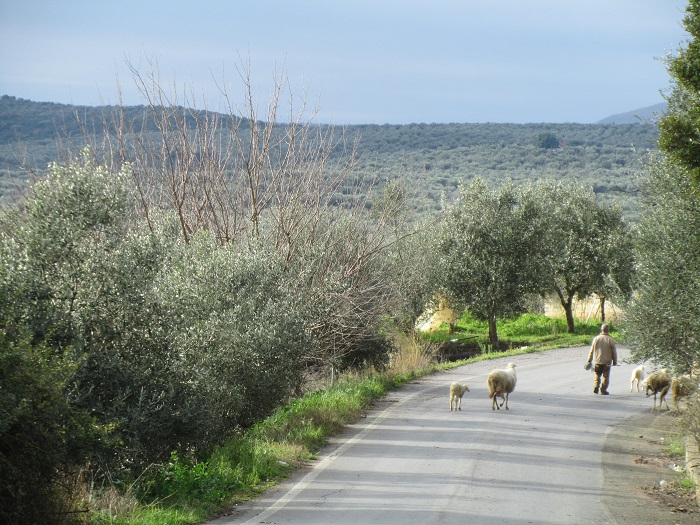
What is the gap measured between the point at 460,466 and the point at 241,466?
137 inches

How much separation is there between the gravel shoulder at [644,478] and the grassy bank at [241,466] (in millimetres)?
4713

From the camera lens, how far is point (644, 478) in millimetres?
12602

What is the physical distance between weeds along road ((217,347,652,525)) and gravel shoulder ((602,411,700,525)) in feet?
0.71

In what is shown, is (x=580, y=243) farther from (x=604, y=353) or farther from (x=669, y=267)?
(x=669, y=267)

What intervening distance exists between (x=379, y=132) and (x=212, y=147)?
84505 mm

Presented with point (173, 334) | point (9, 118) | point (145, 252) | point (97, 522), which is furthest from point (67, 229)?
point (9, 118)

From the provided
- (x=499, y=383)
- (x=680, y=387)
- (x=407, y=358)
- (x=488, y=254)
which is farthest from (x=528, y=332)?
(x=680, y=387)

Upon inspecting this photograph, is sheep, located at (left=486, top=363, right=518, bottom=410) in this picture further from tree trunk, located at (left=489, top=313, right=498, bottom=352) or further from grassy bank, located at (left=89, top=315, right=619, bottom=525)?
tree trunk, located at (left=489, top=313, right=498, bottom=352)

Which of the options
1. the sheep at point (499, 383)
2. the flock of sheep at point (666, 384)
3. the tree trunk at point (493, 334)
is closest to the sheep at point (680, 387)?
the flock of sheep at point (666, 384)

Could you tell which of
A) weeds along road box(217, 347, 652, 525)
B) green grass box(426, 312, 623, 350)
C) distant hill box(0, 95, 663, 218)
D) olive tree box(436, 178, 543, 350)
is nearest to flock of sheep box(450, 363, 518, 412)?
weeds along road box(217, 347, 652, 525)

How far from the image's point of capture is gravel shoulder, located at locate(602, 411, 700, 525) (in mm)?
10375

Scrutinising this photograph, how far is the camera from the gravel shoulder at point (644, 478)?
10.4 meters

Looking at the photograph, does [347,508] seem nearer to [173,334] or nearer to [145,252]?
[173,334]

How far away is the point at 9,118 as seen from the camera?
55.6 metres
